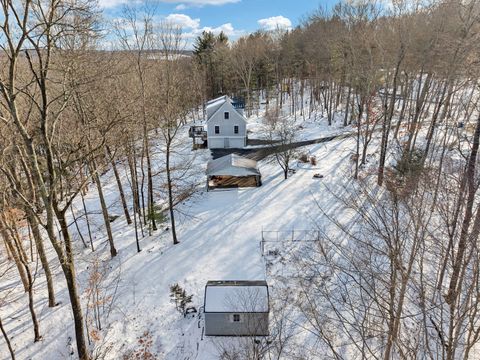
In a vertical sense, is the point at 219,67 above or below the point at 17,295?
above

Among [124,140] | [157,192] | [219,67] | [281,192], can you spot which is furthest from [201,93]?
[124,140]

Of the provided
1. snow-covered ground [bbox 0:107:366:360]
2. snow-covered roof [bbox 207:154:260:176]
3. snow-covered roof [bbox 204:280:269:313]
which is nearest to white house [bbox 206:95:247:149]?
snow-covered ground [bbox 0:107:366:360]

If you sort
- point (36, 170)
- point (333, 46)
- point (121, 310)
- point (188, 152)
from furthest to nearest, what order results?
point (333, 46)
point (188, 152)
point (121, 310)
point (36, 170)

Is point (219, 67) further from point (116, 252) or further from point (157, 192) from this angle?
point (116, 252)

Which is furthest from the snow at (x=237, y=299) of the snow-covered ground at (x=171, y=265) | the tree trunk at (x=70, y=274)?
the tree trunk at (x=70, y=274)

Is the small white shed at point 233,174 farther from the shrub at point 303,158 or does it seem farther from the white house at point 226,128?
the white house at point 226,128

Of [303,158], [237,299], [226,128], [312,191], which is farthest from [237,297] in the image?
[226,128]

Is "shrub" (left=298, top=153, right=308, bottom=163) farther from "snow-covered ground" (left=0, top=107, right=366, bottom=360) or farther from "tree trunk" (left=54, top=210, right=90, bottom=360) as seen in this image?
"tree trunk" (left=54, top=210, right=90, bottom=360)

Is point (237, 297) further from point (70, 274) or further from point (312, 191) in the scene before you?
point (312, 191)
